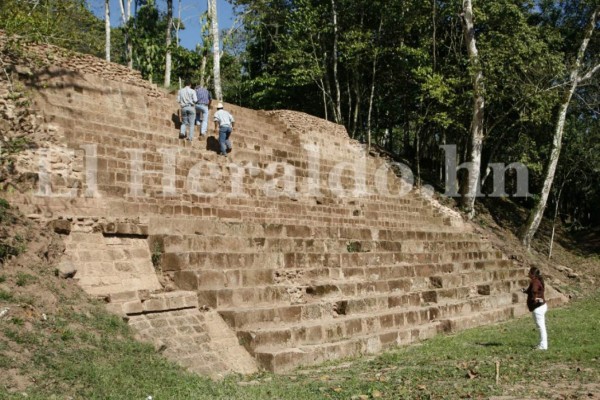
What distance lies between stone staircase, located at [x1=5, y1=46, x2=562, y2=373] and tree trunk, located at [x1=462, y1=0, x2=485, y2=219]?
3977mm

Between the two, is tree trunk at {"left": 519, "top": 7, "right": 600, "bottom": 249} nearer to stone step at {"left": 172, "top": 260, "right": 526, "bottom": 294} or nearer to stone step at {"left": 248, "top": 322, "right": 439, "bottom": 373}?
stone step at {"left": 172, "top": 260, "right": 526, "bottom": 294}

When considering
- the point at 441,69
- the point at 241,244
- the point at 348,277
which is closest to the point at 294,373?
the point at 241,244

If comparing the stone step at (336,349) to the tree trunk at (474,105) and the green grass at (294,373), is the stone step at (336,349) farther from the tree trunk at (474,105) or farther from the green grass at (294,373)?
the tree trunk at (474,105)

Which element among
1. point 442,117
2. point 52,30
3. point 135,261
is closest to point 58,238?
point 135,261

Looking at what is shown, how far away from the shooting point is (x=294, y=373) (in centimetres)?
763

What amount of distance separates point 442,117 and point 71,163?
568 inches

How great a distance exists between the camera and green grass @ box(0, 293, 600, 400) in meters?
5.46

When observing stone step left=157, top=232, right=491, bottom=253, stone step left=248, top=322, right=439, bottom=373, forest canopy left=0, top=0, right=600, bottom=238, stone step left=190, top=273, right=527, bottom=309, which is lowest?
stone step left=248, top=322, right=439, bottom=373

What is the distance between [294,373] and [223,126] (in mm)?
7362

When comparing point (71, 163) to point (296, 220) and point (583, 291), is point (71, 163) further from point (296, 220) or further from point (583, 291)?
point (583, 291)

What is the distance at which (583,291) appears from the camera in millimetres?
19375

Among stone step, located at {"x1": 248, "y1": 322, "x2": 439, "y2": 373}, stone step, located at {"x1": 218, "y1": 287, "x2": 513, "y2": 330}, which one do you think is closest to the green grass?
stone step, located at {"x1": 248, "y1": 322, "x2": 439, "y2": 373}

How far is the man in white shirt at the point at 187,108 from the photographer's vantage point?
43.8 ft

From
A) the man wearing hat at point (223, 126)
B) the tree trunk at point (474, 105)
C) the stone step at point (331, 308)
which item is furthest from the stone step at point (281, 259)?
the tree trunk at point (474, 105)
